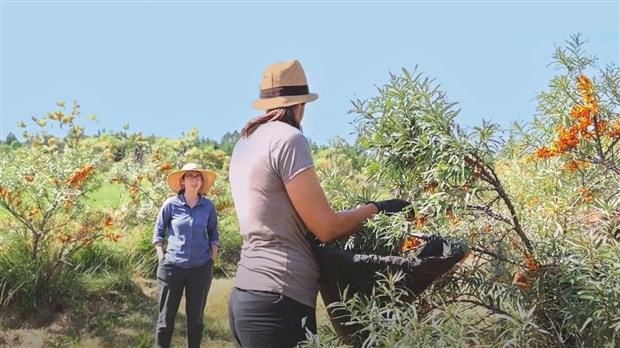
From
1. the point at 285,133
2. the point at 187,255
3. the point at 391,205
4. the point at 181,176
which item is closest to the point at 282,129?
the point at 285,133

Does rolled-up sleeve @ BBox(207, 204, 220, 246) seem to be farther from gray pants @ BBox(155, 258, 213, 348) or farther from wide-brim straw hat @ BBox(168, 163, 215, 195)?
wide-brim straw hat @ BBox(168, 163, 215, 195)

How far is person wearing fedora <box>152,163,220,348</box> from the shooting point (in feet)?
17.5

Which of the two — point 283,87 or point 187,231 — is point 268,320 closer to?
point 283,87

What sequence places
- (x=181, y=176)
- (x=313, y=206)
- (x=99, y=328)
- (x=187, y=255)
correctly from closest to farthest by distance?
(x=313, y=206), (x=187, y=255), (x=181, y=176), (x=99, y=328)

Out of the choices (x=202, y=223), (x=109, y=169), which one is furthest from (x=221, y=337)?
(x=109, y=169)

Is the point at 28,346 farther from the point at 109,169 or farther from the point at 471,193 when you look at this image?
the point at 471,193

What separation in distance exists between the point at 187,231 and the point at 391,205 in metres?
2.97

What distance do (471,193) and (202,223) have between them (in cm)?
320

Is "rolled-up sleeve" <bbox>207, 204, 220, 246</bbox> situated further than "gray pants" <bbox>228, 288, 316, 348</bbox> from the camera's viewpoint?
Yes

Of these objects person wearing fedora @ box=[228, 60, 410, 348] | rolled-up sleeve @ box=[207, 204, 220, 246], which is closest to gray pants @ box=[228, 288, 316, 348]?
person wearing fedora @ box=[228, 60, 410, 348]

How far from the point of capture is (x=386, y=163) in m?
2.69

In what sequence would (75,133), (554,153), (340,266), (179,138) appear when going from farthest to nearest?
(179,138)
(75,133)
(554,153)
(340,266)

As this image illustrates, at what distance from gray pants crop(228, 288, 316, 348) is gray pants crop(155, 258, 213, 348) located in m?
2.97

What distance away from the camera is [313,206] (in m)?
2.34
